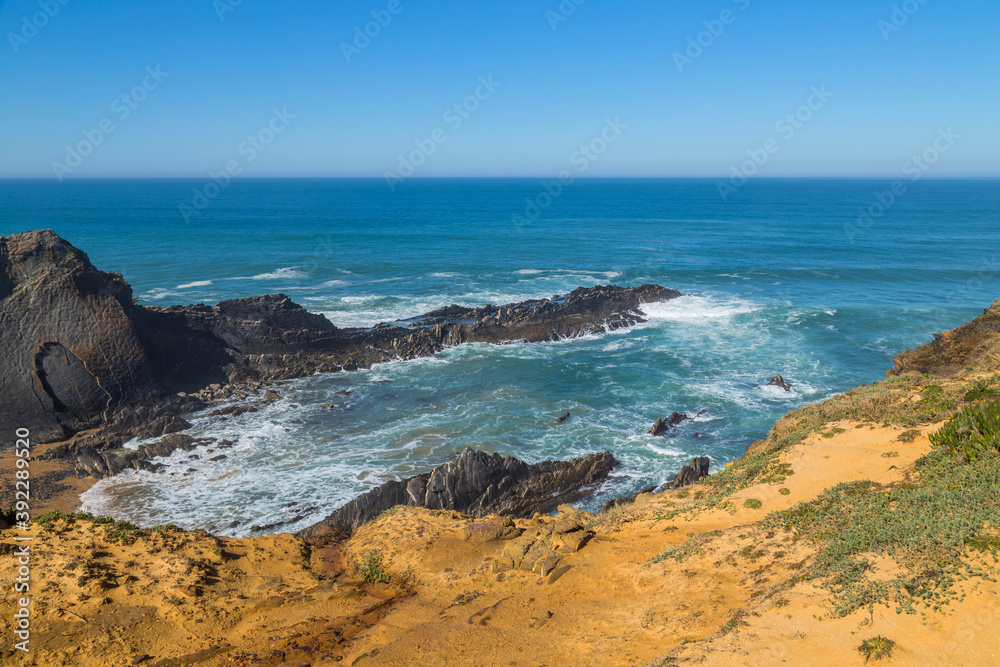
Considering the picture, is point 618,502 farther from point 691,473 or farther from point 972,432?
point 972,432

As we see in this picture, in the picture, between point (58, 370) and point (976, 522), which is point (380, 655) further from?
point (58, 370)

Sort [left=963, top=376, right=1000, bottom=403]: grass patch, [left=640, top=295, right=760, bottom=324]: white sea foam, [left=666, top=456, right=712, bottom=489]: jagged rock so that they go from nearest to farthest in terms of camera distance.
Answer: [left=963, top=376, right=1000, bottom=403]: grass patch
[left=666, top=456, right=712, bottom=489]: jagged rock
[left=640, top=295, right=760, bottom=324]: white sea foam

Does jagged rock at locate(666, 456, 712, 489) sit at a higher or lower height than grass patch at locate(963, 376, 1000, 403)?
lower

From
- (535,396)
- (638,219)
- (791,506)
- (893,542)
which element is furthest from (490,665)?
(638,219)

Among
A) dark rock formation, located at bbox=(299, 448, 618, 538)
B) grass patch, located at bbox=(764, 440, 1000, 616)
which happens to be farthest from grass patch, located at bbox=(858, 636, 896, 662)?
dark rock formation, located at bbox=(299, 448, 618, 538)

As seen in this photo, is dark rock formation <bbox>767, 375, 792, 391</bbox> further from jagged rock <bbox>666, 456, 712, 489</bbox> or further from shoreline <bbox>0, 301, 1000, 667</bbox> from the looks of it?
shoreline <bbox>0, 301, 1000, 667</bbox>

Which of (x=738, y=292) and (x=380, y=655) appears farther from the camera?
(x=738, y=292)

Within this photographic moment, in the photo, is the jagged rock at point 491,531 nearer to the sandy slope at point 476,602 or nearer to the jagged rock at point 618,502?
the sandy slope at point 476,602

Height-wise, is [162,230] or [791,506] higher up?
[162,230]
